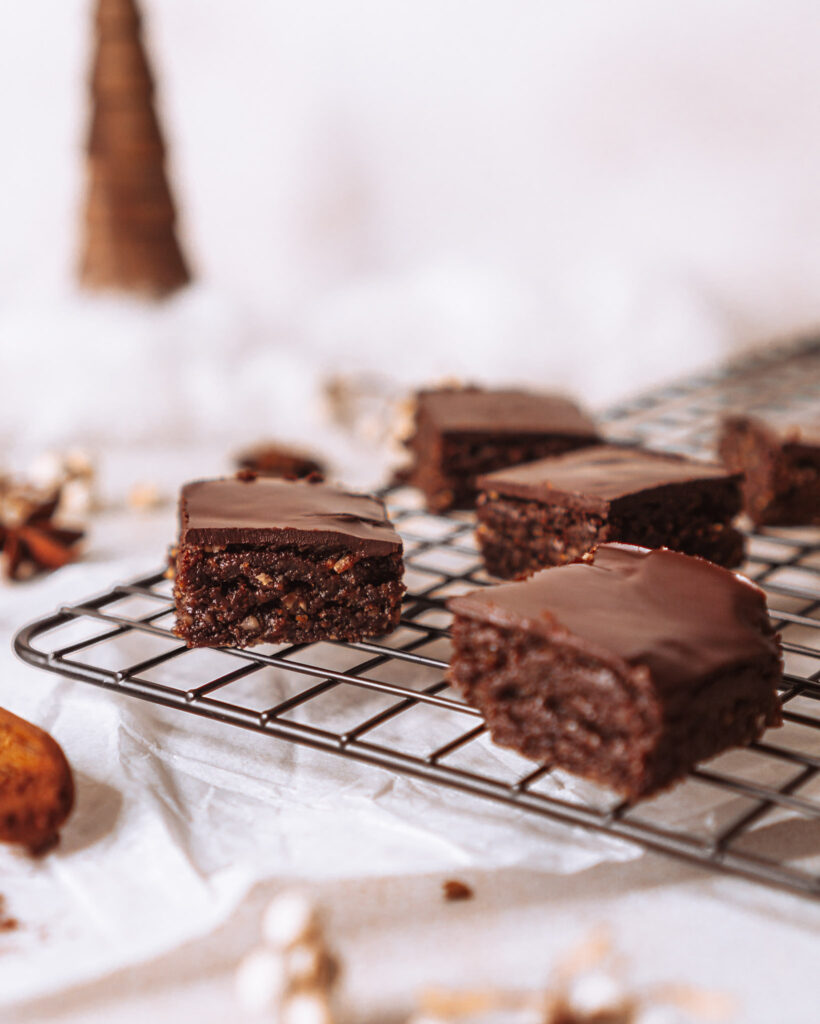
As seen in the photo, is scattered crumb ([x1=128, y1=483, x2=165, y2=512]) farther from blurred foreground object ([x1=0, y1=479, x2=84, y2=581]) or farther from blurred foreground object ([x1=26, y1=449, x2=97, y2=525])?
blurred foreground object ([x1=0, y1=479, x2=84, y2=581])

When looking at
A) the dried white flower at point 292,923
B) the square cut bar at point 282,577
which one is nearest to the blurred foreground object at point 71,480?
the square cut bar at point 282,577

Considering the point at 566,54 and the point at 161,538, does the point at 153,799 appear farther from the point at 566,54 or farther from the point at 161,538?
the point at 566,54

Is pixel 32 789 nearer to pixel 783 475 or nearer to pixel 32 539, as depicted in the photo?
pixel 32 539

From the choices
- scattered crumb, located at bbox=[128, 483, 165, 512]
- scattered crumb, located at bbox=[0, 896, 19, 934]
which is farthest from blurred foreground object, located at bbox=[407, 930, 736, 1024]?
scattered crumb, located at bbox=[128, 483, 165, 512]

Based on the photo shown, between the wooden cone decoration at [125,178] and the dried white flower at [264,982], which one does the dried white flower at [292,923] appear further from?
the wooden cone decoration at [125,178]

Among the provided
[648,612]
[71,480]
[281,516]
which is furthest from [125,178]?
[648,612]
